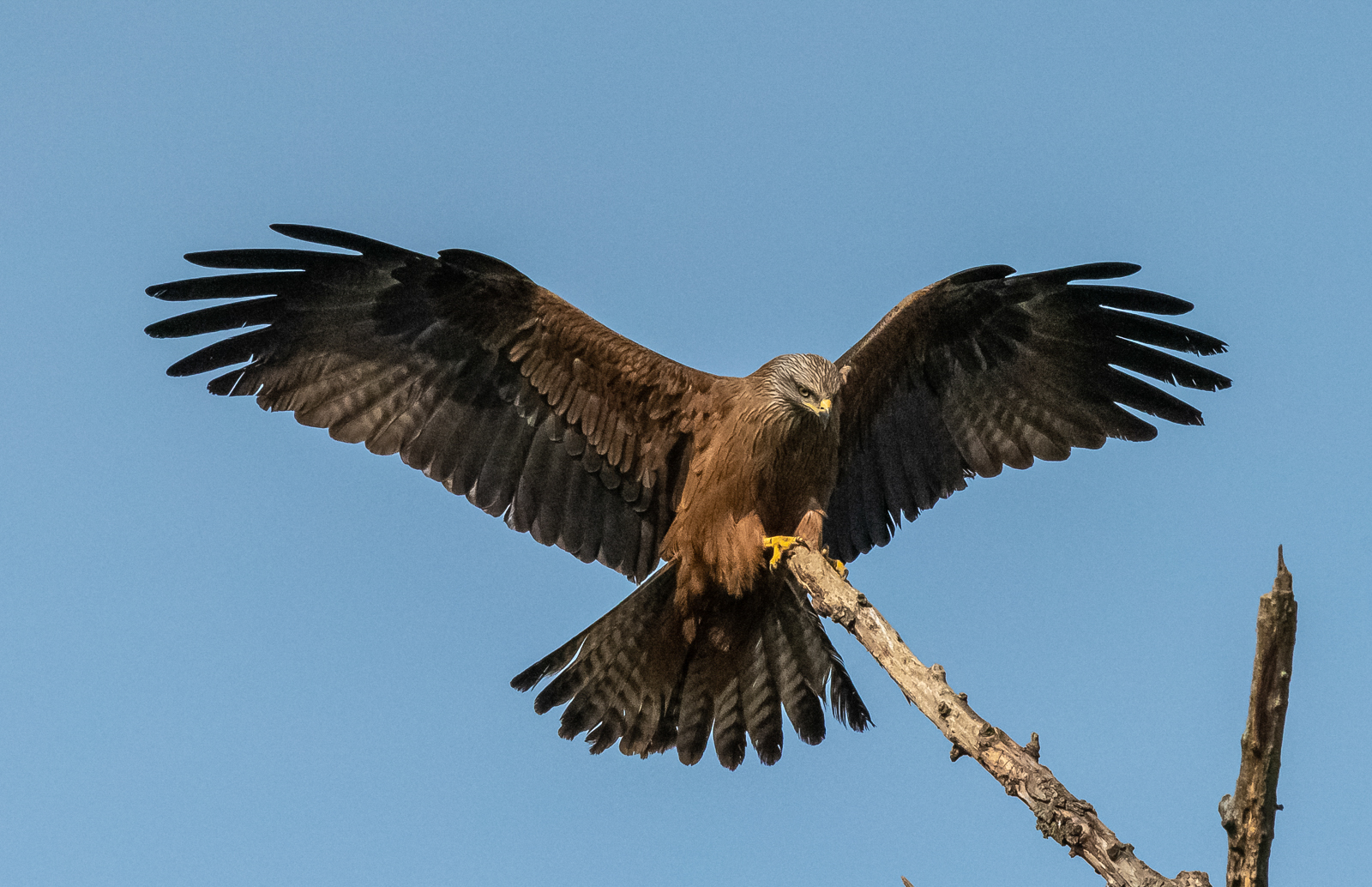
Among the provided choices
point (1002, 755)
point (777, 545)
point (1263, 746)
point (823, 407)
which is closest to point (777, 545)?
point (777, 545)

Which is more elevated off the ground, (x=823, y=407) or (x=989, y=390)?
(x=989, y=390)

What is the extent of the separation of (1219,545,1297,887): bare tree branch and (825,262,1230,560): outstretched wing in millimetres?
4457

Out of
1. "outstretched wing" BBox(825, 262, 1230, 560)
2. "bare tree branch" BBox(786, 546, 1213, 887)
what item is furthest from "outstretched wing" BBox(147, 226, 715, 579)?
"bare tree branch" BBox(786, 546, 1213, 887)

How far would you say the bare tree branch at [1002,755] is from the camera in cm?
413

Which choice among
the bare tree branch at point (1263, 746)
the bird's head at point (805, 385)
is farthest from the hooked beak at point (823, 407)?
the bare tree branch at point (1263, 746)

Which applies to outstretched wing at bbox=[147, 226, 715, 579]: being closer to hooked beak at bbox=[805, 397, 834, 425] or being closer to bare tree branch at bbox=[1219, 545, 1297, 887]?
hooked beak at bbox=[805, 397, 834, 425]

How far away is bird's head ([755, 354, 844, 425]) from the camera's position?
6.71 metres

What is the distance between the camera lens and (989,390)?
8.27 metres

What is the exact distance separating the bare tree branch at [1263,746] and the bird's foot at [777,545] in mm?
3328

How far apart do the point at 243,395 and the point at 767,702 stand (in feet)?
12.3

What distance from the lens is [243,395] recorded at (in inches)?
289

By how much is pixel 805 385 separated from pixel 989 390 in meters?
2.10

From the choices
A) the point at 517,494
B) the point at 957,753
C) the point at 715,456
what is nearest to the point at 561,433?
the point at 517,494

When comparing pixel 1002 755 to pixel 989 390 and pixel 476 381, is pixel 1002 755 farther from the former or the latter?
pixel 476 381
